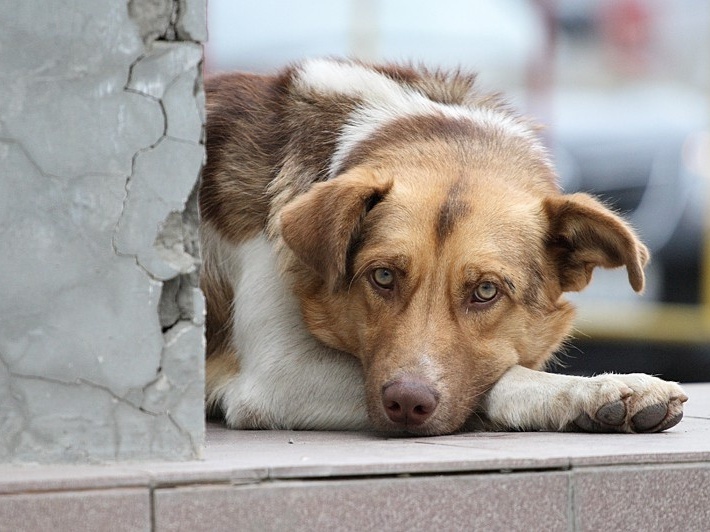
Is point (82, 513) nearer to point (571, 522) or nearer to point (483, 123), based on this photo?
point (571, 522)

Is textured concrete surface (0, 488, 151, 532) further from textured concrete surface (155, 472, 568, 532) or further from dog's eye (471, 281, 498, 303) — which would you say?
dog's eye (471, 281, 498, 303)

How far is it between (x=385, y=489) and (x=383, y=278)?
1067 millimetres

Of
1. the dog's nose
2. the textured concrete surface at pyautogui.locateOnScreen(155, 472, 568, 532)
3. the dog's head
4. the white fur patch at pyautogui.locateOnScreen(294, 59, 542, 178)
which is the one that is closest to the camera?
the textured concrete surface at pyautogui.locateOnScreen(155, 472, 568, 532)

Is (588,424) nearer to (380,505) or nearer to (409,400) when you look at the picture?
(409,400)

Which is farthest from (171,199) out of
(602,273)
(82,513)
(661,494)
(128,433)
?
(602,273)

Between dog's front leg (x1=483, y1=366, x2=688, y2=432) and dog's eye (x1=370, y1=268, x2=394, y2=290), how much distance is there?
47 cm

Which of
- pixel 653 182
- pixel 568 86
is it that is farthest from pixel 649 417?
pixel 568 86

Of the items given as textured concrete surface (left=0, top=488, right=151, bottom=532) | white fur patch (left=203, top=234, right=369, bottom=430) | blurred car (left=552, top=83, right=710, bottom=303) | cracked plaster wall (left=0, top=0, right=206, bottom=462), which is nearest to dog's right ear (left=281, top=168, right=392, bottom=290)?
white fur patch (left=203, top=234, right=369, bottom=430)

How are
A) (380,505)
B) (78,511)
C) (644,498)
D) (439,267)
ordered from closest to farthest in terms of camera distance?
(78,511), (380,505), (644,498), (439,267)

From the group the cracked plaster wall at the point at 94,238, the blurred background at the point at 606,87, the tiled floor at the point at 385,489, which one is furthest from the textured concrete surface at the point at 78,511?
the blurred background at the point at 606,87

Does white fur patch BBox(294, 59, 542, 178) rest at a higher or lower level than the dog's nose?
higher

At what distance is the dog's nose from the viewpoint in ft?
10.5

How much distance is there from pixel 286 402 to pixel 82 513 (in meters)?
1.43

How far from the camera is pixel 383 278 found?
11.5 ft
